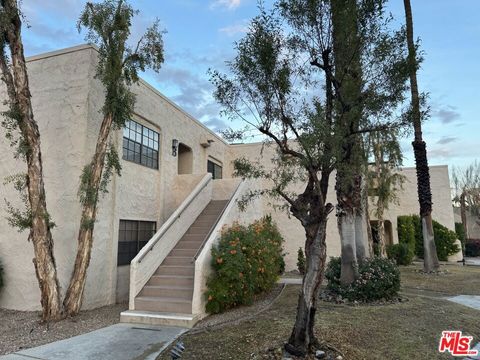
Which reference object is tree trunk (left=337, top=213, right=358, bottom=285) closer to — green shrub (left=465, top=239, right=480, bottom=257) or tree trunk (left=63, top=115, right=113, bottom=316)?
tree trunk (left=63, top=115, right=113, bottom=316)

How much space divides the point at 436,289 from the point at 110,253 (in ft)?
33.8

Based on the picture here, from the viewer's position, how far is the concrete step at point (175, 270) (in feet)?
30.1

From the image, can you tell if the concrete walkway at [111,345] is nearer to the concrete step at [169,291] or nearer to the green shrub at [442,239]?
the concrete step at [169,291]

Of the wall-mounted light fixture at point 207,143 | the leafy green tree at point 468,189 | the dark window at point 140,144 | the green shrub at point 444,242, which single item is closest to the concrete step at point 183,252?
the dark window at point 140,144

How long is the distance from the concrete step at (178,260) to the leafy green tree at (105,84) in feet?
7.13

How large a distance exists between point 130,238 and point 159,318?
4.21 metres

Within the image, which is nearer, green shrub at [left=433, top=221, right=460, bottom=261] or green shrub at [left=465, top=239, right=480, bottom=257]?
A: green shrub at [left=433, top=221, right=460, bottom=261]

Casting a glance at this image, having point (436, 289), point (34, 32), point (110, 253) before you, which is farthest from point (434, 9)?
point (110, 253)

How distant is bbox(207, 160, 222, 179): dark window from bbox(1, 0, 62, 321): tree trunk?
1049 centimetres

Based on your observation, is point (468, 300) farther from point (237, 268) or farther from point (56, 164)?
point (56, 164)

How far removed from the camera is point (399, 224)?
873 inches

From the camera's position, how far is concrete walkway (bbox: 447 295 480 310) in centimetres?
903

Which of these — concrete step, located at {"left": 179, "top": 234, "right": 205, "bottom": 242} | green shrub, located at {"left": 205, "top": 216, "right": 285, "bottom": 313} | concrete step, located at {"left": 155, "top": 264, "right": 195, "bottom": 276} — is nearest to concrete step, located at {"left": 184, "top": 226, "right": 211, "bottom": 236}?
concrete step, located at {"left": 179, "top": 234, "right": 205, "bottom": 242}

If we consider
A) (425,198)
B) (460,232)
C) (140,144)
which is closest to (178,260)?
(140,144)
